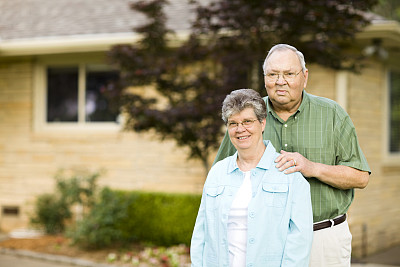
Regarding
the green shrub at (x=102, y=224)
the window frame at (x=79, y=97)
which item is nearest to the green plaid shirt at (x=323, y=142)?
the green shrub at (x=102, y=224)

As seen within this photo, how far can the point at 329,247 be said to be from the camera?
319 centimetres

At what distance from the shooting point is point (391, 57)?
32.4 feet

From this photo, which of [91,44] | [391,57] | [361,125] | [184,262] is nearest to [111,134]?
[91,44]

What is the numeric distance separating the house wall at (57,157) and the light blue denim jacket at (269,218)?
21.7 feet

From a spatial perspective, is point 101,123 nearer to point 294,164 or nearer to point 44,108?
point 44,108

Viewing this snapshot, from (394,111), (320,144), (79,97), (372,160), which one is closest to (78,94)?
(79,97)

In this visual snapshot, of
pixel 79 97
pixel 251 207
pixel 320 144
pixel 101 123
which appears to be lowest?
pixel 251 207

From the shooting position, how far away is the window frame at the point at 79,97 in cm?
1052

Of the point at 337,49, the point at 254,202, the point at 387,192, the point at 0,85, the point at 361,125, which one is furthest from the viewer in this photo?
the point at 0,85

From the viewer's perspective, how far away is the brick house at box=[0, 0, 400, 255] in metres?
9.21

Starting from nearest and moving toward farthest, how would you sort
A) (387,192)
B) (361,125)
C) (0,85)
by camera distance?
(361,125) < (387,192) < (0,85)

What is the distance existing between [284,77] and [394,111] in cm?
756

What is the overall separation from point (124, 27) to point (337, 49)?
4.30 m

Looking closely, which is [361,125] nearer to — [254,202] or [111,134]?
[111,134]
